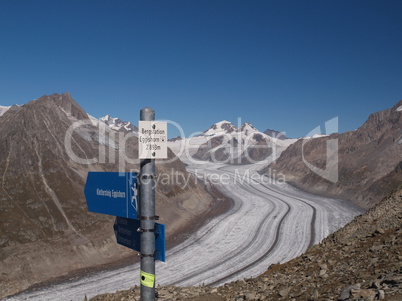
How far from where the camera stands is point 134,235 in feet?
14.7

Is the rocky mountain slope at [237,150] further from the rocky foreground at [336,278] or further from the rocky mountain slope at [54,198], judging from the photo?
the rocky foreground at [336,278]

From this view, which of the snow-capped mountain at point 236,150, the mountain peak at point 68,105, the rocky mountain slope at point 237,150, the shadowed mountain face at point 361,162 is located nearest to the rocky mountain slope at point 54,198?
the mountain peak at point 68,105

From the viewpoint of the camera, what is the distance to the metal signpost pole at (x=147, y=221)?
400 cm

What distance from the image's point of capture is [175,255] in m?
30.9

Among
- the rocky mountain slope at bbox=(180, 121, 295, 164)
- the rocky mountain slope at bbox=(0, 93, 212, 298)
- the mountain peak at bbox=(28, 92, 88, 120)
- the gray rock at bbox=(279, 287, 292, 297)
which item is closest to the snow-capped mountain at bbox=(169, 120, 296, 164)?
the rocky mountain slope at bbox=(180, 121, 295, 164)

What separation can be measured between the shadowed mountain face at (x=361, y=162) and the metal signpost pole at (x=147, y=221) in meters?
52.7

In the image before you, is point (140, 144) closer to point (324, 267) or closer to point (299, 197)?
point (324, 267)

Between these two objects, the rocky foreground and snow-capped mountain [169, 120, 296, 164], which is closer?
the rocky foreground

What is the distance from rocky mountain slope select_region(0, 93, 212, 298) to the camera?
27016 millimetres

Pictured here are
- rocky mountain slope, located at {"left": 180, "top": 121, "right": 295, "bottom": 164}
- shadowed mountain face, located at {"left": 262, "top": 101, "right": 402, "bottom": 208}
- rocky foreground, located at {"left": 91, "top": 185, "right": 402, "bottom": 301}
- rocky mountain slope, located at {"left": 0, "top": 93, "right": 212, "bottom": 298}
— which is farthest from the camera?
rocky mountain slope, located at {"left": 180, "top": 121, "right": 295, "bottom": 164}

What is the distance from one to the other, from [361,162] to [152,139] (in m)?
71.6

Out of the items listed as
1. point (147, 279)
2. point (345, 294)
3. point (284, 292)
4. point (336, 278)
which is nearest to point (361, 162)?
point (336, 278)

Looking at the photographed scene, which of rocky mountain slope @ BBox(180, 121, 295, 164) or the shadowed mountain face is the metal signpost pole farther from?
rocky mountain slope @ BBox(180, 121, 295, 164)

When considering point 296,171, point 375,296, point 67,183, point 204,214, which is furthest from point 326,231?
point 296,171
